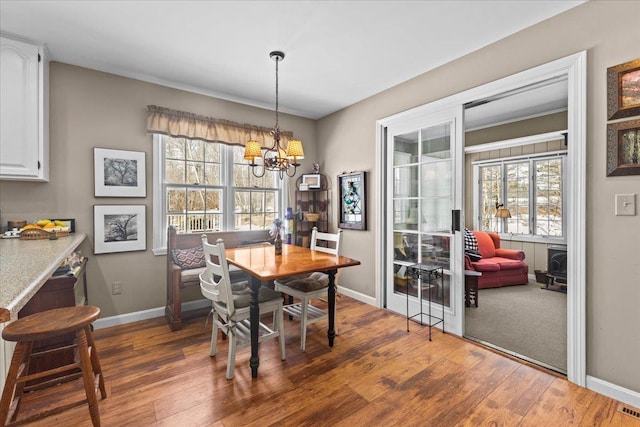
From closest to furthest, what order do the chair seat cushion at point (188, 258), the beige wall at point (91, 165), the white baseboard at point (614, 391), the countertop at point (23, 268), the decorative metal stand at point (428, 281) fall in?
1. the countertop at point (23, 268)
2. the white baseboard at point (614, 391)
3. the beige wall at point (91, 165)
4. the decorative metal stand at point (428, 281)
5. the chair seat cushion at point (188, 258)

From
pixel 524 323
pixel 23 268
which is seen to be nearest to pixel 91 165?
pixel 23 268

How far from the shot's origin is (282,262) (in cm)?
243

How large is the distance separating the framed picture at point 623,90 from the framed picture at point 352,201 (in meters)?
2.34

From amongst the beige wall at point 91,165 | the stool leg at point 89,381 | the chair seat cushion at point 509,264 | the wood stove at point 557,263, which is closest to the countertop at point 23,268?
the stool leg at point 89,381

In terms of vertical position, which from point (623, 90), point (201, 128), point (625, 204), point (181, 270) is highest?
point (201, 128)

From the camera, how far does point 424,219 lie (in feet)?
10.4

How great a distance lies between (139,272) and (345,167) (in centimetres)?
286

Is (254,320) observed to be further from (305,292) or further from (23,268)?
(23,268)

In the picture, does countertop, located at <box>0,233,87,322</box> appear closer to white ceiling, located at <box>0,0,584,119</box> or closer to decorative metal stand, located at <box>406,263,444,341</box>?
white ceiling, located at <box>0,0,584,119</box>

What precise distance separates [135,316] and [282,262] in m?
1.98

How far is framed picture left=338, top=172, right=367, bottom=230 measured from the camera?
3.83 meters

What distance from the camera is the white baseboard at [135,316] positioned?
300 cm

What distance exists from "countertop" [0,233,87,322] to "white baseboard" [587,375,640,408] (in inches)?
123

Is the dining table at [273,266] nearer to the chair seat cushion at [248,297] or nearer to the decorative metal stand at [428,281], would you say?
the chair seat cushion at [248,297]
